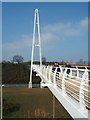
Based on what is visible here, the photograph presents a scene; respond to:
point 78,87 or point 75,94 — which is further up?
point 78,87

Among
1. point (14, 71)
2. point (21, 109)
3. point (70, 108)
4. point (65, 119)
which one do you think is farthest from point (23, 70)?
point (70, 108)

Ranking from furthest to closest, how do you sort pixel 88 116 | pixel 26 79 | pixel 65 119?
pixel 26 79 < pixel 65 119 < pixel 88 116

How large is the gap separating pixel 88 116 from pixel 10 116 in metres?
13.0

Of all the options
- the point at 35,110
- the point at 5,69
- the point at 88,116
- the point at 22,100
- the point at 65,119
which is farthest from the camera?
the point at 5,69

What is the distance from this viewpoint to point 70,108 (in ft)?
13.0

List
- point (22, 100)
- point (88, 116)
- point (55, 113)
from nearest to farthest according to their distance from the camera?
point (88, 116) → point (55, 113) → point (22, 100)

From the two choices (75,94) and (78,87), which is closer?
(78,87)

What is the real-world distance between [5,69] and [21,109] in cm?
2525

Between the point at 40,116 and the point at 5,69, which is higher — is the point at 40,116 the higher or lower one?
the lower one

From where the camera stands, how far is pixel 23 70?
133 feet

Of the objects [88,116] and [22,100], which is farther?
[22,100]

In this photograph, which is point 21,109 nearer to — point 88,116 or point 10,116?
point 10,116

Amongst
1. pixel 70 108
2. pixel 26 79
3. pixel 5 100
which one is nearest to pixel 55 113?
pixel 5 100

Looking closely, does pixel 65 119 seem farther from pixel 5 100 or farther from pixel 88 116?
pixel 88 116
